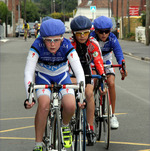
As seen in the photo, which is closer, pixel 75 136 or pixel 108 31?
pixel 75 136

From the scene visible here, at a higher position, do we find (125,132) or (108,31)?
(108,31)

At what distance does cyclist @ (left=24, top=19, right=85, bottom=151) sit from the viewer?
5.55m

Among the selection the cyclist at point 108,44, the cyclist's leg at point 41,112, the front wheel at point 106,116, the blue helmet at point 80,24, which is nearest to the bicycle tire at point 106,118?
the front wheel at point 106,116

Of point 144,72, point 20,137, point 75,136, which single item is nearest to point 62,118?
point 75,136

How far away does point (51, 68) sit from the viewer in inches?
232

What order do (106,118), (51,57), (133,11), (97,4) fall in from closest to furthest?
(51,57) → (106,118) → (133,11) → (97,4)

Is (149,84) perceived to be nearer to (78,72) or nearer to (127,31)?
(78,72)

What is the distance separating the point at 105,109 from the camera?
7.52 meters

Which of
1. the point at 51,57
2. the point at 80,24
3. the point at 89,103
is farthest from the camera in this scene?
the point at 89,103

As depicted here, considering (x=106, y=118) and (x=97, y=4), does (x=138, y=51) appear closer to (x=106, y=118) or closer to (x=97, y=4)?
(x=106, y=118)

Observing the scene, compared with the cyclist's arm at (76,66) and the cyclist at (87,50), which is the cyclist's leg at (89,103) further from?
the cyclist's arm at (76,66)

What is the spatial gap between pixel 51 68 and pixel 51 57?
0.13 meters

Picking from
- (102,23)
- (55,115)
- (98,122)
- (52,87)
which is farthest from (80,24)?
(55,115)

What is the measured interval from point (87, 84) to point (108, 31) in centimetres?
124
